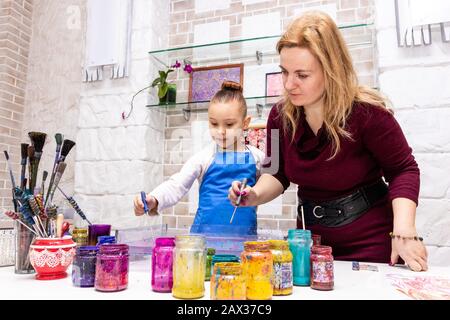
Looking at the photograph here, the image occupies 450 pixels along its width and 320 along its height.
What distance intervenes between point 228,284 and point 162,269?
160 mm

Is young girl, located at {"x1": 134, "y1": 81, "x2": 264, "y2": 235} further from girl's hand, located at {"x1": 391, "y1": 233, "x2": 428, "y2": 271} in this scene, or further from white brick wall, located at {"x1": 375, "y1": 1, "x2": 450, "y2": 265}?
white brick wall, located at {"x1": 375, "y1": 1, "x2": 450, "y2": 265}

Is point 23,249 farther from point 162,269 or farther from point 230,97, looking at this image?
point 230,97

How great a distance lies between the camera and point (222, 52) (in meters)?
2.53

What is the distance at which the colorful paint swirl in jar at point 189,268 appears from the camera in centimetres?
70

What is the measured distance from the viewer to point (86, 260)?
0.80m

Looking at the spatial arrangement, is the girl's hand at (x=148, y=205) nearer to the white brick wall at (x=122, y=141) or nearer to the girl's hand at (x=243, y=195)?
the girl's hand at (x=243, y=195)

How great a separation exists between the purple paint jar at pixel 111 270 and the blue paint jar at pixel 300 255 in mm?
370

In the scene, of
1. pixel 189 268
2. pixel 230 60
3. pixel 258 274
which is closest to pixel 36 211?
pixel 189 268

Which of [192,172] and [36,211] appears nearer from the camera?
[36,211]

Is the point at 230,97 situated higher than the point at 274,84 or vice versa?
the point at 274,84

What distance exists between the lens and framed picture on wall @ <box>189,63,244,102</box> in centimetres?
247

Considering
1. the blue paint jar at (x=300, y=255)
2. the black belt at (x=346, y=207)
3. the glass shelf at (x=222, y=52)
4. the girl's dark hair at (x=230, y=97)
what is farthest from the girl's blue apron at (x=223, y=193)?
the glass shelf at (x=222, y=52)

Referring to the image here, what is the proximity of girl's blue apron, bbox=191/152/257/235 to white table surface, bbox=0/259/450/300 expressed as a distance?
26.4 inches

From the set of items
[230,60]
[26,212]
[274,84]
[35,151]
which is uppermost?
[230,60]
